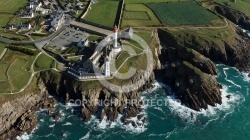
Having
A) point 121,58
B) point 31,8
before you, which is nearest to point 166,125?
point 121,58

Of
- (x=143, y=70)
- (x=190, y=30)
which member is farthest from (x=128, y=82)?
(x=190, y=30)

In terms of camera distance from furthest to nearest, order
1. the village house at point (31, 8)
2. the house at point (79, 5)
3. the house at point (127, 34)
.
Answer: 1. the house at point (79, 5)
2. the village house at point (31, 8)
3. the house at point (127, 34)

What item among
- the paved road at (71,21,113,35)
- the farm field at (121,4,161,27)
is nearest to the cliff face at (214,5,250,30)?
the farm field at (121,4,161,27)

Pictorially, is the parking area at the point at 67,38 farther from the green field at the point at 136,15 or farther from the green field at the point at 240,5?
the green field at the point at 240,5

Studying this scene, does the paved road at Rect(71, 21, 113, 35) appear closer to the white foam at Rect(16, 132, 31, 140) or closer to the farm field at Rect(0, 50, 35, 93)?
the farm field at Rect(0, 50, 35, 93)

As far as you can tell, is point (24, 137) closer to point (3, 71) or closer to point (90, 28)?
point (3, 71)

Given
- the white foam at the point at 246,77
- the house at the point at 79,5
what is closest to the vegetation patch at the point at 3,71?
the house at the point at 79,5
